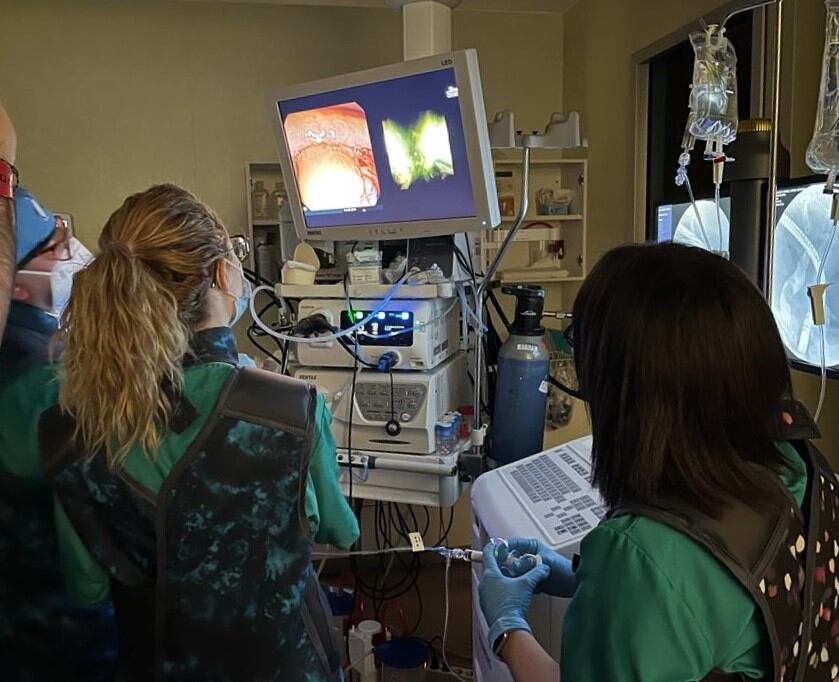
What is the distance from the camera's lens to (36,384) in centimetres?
111

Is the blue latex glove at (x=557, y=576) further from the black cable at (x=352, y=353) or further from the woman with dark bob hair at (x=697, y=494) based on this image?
the black cable at (x=352, y=353)

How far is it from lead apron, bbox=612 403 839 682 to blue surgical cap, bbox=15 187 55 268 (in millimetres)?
1048

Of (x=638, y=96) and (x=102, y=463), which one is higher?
(x=638, y=96)

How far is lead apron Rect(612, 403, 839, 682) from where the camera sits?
29.1 inches

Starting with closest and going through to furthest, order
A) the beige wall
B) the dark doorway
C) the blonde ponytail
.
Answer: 1. the blonde ponytail
2. the dark doorway
3. the beige wall

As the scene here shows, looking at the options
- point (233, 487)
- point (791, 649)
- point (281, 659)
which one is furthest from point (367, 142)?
point (791, 649)

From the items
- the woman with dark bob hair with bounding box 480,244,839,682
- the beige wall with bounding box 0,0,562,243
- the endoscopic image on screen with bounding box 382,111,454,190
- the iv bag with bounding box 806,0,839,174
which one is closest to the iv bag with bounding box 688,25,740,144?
the iv bag with bounding box 806,0,839,174

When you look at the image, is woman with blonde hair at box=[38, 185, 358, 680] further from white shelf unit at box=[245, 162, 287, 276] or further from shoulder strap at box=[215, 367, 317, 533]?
white shelf unit at box=[245, 162, 287, 276]

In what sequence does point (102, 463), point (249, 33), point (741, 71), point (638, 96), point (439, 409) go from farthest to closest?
1. point (249, 33)
2. point (638, 96)
3. point (741, 71)
4. point (439, 409)
5. point (102, 463)

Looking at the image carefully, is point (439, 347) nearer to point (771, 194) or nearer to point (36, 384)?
point (771, 194)

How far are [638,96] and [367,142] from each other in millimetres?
1354

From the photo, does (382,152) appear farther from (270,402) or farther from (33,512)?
(33,512)

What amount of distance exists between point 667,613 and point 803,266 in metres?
1.01

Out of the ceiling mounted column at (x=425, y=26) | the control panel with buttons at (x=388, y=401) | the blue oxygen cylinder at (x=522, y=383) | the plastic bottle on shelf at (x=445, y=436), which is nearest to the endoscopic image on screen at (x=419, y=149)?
the blue oxygen cylinder at (x=522, y=383)
